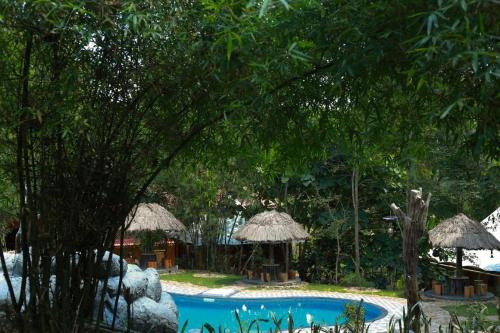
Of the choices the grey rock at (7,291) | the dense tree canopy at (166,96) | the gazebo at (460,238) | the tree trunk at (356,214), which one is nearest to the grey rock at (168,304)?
the grey rock at (7,291)

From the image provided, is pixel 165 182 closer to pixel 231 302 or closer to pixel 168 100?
pixel 231 302

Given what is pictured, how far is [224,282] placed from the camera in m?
12.9

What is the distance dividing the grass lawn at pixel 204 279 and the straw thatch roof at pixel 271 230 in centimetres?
99

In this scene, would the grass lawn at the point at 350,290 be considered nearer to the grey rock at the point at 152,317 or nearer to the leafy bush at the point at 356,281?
the leafy bush at the point at 356,281

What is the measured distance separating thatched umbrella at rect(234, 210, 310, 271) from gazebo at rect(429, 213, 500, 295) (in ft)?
9.14

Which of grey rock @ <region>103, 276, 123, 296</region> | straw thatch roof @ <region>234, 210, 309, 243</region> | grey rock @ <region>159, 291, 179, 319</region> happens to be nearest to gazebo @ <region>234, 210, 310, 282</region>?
straw thatch roof @ <region>234, 210, 309, 243</region>

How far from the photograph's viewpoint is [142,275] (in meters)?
6.64

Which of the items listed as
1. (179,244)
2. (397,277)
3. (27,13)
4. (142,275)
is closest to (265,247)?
(179,244)

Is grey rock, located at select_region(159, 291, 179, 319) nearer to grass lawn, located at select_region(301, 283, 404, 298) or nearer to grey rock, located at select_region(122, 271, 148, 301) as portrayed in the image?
grey rock, located at select_region(122, 271, 148, 301)

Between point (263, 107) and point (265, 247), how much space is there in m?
12.0

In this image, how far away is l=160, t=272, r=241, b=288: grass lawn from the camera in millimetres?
12633

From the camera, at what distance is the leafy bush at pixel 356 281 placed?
12.2 m

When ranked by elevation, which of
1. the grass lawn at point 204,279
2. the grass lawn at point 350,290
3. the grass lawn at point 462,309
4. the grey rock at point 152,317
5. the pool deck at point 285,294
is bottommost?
the grass lawn at point 462,309

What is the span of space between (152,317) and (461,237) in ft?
22.2
